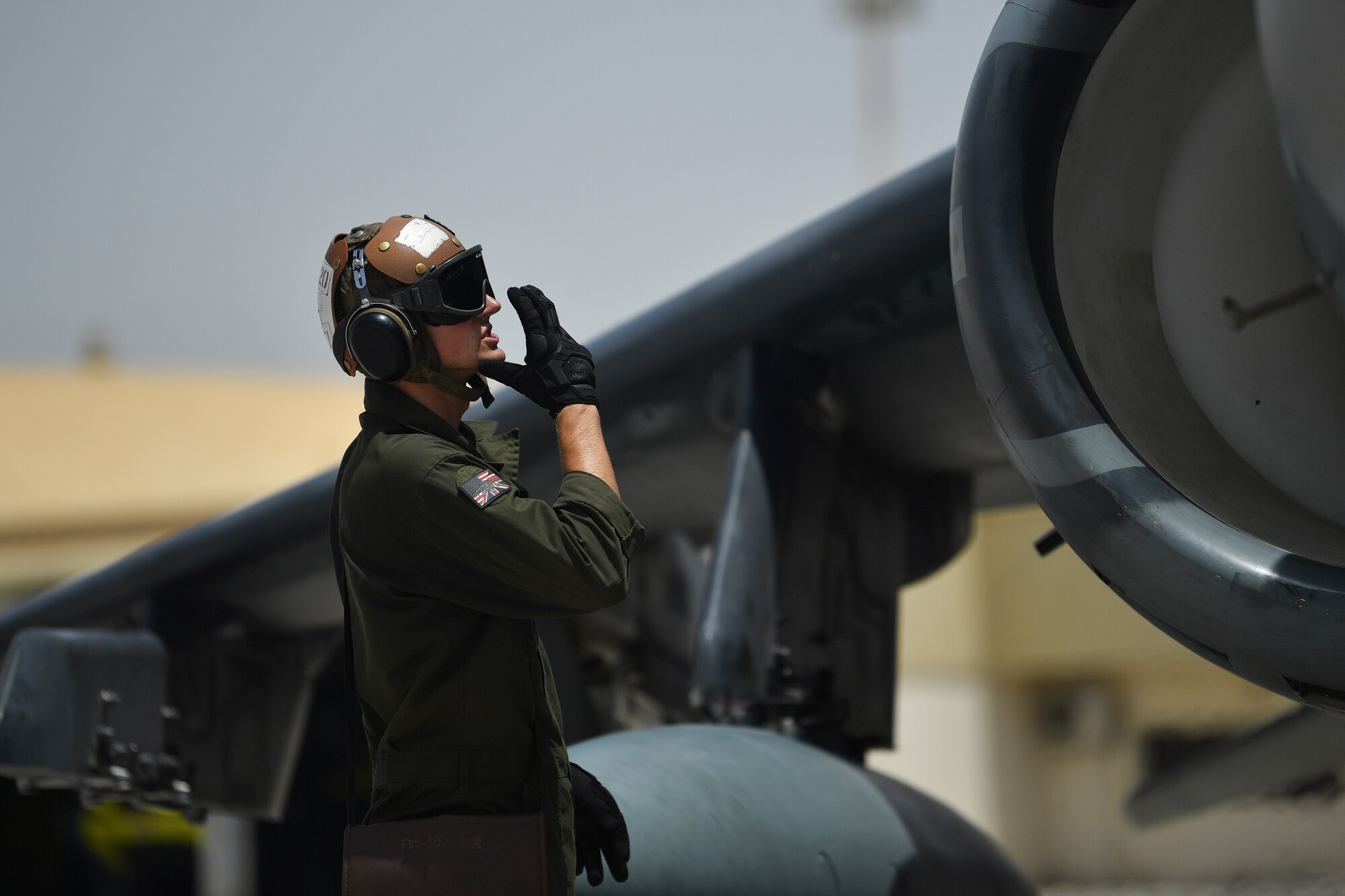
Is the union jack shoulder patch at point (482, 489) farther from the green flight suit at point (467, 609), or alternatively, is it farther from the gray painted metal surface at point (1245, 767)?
the gray painted metal surface at point (1245, 767)

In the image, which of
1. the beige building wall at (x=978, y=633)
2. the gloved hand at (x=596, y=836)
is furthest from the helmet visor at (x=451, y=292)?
the beige building wall at (x=978, y=633)

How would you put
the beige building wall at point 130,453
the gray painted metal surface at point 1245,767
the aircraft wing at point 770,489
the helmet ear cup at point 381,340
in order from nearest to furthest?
the helmet ear cup at point 381,340 → the aircraft wing at point 770,489 → the gray painted metal surface at point 1245,767 → the beige building wall at point 130,453

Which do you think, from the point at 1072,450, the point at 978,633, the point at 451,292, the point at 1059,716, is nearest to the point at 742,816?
the point at 1072,450

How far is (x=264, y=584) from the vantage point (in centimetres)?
479

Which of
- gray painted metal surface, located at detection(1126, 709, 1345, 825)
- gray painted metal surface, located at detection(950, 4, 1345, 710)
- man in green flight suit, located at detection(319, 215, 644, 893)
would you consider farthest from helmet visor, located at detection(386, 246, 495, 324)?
gray painted metal surface, located at detection(1126, 709, 1345, 825)

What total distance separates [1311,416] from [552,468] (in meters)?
2.39

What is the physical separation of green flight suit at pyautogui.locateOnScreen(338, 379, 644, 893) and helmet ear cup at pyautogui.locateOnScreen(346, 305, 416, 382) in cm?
9

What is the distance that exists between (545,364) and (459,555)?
0.28 metres

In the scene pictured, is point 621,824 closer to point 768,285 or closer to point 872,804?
point 872,804

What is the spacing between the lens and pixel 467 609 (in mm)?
1759

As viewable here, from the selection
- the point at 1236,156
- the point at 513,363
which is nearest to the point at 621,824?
the point at 513,363

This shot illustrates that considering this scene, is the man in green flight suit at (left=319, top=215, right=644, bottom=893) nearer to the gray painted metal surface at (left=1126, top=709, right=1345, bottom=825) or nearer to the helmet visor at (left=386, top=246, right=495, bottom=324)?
the helmet visor at (left=386, top=246, right=495, bottom=324)

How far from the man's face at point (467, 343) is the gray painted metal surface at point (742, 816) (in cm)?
81

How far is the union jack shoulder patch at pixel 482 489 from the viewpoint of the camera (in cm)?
168
